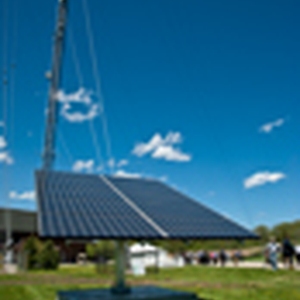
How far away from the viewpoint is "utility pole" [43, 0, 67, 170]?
50.3m

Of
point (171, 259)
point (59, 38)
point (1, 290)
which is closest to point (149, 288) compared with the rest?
point (1, 290)

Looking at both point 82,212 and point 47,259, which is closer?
point 82,212

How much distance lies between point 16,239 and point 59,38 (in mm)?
52700

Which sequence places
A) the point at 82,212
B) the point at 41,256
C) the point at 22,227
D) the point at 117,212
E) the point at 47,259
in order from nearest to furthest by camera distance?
1. the point at 82,212
2. the point at 117,212
3. the point at 47,259
4. the point at 41,256
5. the point at 22,227

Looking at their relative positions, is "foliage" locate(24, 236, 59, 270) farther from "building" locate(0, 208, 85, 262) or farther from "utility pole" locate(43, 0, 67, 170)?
"building" locate(0, 208, 85, 262)

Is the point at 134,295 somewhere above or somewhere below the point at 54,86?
below

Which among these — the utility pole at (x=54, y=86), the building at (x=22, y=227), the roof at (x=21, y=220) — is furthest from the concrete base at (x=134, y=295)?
the roof at (x=21, y=220)

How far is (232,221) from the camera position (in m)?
10.7

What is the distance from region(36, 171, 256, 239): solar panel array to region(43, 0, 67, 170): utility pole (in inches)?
1458

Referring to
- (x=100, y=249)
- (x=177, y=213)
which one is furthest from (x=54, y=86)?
(x=177, y=213)

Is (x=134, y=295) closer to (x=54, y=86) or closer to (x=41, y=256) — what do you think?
(x=41, y=256)

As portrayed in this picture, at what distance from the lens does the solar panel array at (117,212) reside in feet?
26.8

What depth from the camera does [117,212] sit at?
963 centimetres

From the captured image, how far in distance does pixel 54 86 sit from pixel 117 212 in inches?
1992
